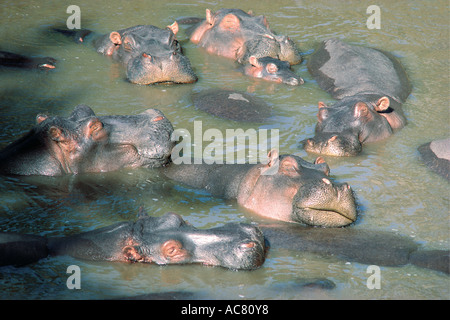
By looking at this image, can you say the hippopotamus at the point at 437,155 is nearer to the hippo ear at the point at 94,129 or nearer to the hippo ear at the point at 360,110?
the hippo ear at the point at 360,110

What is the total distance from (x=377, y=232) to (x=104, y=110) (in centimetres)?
473

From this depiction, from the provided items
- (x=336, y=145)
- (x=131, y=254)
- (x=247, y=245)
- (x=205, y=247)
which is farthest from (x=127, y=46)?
(x=247, y=245)

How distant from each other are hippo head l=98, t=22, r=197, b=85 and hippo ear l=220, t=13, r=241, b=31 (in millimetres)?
1319

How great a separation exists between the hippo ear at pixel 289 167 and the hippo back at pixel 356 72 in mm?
3652

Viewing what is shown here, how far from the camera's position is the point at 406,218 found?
6.74 meters

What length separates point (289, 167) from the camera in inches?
262

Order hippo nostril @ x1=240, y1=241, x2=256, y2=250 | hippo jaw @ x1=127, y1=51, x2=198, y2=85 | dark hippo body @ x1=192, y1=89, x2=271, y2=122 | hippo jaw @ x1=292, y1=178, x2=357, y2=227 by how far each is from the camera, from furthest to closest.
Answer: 1. hippo jaw @ x1=127, y1=51, x2=198, y2=85
2. dark hippo body @ x1=192, y1=89, x2=271, y2=122
3. hippo jaw @ x1=292, y1=178, x2=357, y2=227
4. hippo nostril @ x1=240, y1=241, x2=256, y2=250

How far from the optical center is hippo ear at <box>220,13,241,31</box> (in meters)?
11.9

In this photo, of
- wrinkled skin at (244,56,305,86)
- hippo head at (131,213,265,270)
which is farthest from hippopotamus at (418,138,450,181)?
hippo head at (131,213,265,270)

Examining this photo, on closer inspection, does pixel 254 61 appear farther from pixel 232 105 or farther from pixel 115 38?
pixel 115 38

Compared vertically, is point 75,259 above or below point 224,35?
below

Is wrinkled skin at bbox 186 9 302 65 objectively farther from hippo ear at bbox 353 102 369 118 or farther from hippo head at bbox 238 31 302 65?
hippo ear at bbox 353 102 369 118
